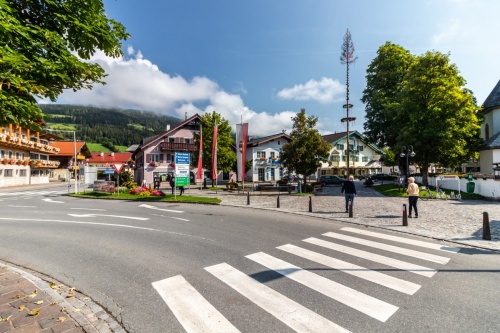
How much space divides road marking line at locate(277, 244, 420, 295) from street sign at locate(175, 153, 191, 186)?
14767mm

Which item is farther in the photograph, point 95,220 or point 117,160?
point 117,160

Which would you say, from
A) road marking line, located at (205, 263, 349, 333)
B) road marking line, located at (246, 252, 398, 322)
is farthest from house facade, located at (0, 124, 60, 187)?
road marking line, located at (246, 252, 398, 322)

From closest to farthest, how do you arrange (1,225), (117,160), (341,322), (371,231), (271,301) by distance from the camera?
(341,322)
(271,301)
(371,231)
(1,225)
(117,160)

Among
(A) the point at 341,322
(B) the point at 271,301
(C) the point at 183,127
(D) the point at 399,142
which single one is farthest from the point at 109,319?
(C) the point at 183,127

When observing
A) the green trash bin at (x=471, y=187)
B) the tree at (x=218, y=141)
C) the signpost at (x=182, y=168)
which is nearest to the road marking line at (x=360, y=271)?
the signpost at (x=182, y=168)

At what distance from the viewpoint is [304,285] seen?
16.3 feet

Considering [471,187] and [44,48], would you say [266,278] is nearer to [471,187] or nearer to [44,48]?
[44,48]

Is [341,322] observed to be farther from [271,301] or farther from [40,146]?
[40,146]

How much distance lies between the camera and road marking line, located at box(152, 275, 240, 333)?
3.63m

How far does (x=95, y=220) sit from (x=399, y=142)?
2540 cm

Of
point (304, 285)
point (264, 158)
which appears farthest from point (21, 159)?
point (304, 285)

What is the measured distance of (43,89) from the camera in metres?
4.38

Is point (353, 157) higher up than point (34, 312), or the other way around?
point (353, 157)

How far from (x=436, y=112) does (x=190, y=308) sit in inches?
1030
